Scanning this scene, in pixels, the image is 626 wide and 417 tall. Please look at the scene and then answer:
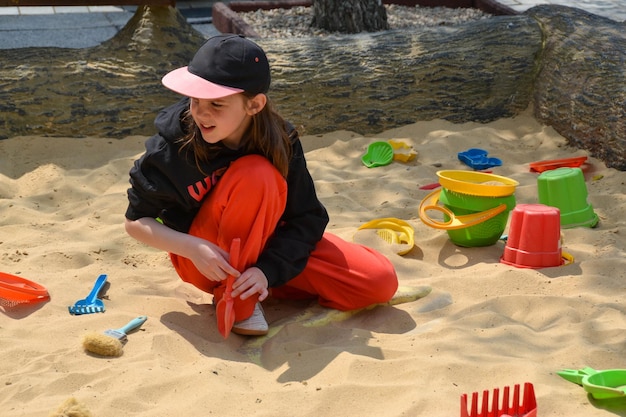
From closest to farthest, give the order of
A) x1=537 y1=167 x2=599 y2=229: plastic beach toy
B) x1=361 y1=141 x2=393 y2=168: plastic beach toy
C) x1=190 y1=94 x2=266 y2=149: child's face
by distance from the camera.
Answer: x1=190 y1=94 x2=266 y2=149: child's face
x1=537 y1=167 x2=599 y2=229: plastic beach toy
x1=361 y1=141 x2=393 y2=168: plastic beach toy

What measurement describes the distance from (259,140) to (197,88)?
0.30 m

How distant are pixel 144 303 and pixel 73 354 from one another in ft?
1.51

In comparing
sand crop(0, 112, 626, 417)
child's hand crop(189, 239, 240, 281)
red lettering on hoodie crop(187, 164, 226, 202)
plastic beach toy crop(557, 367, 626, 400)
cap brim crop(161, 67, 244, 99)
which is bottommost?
sand crop(0, 112, 626, 417)

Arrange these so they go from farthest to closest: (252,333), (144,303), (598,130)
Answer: (598,130) < (144,303) < (252,333)

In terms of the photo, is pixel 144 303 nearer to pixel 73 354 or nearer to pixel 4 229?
pixel 73 354

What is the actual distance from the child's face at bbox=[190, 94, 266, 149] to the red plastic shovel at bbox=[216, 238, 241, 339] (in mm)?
346

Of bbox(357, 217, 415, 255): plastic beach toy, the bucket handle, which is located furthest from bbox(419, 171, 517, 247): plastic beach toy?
bbox(357, 217, 415, 255): plastic beach toy

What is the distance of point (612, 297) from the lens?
10.6ft

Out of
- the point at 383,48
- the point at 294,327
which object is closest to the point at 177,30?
the point at 383,48

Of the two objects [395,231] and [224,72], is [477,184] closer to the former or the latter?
[395,231]

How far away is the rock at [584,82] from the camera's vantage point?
15.5 ft

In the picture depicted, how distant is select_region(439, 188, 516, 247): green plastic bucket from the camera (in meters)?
3.71

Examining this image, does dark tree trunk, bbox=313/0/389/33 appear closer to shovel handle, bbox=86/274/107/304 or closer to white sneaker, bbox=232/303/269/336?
shovel handle, bbox=86/274/107/304

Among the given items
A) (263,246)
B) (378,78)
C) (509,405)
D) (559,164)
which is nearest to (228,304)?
(263,246)
